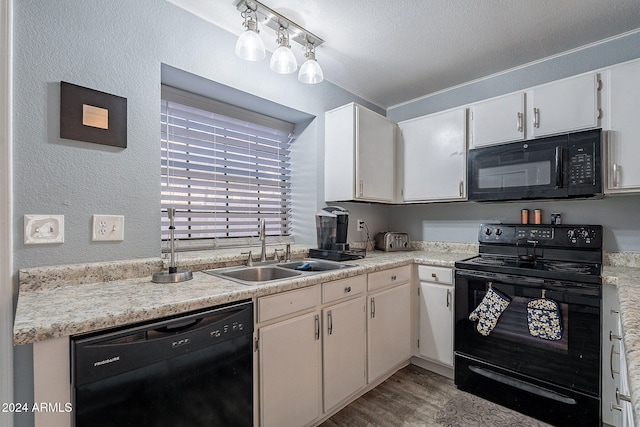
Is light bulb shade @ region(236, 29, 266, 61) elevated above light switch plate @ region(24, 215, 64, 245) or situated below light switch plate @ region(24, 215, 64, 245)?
above

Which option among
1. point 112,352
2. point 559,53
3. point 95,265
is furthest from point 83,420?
point 559,53

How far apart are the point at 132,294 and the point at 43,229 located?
502mm

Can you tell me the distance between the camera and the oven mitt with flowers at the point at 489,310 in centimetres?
196

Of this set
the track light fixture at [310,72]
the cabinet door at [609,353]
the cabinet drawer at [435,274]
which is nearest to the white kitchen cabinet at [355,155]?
the track light fixture at [310,72]

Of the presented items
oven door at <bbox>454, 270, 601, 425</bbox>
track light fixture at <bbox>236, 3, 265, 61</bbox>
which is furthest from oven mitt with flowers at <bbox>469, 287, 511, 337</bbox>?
track light fixture at <bbox>236, 3, 265, 61</bbox>

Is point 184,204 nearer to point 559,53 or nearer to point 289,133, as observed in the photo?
point 289,133

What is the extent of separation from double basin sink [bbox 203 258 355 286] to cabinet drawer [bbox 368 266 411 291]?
0.19 meters

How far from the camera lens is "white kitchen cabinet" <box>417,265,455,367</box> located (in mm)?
2252

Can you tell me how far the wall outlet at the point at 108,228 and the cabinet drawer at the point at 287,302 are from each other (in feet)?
2.55

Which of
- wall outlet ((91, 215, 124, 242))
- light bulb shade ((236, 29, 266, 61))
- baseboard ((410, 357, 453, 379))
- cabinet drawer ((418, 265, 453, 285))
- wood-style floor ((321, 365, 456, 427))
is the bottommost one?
wood-style floor ((321, 365, 456, 427))

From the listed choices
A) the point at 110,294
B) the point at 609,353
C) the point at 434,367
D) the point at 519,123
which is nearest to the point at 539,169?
the point at 519,123

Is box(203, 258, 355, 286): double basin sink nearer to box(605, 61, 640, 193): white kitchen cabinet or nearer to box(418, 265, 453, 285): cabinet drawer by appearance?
box(418, 265, 453, 285): cabinet drawer

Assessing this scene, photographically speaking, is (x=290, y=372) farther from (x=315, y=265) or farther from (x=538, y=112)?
(x=538, y=112)

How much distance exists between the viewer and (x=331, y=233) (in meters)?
2.36
